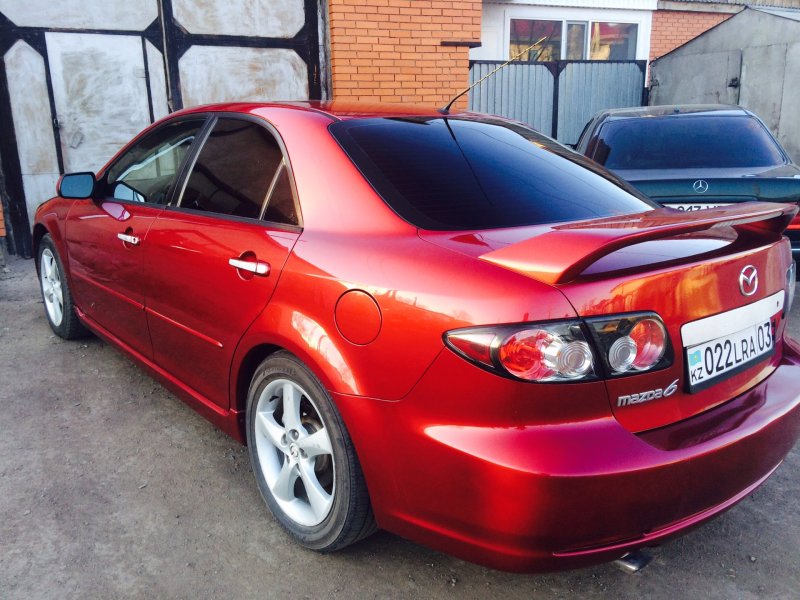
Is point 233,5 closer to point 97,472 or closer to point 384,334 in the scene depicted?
point 97,472

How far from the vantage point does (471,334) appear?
181 cm

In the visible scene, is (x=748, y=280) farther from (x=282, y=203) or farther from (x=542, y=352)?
(x=282, y=203)

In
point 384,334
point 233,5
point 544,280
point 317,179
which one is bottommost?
point 384,334

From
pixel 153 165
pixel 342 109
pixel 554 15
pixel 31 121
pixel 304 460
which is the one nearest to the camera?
pixel 304 460

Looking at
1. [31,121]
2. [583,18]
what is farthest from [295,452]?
[583,18]

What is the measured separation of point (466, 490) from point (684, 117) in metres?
5.32

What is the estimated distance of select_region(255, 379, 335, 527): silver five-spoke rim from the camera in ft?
7.82

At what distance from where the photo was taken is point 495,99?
37.2 ft

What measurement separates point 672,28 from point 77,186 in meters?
13.2

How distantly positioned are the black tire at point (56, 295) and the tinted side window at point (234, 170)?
6.11ft

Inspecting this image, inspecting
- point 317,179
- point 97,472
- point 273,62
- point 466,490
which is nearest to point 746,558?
point 466,490

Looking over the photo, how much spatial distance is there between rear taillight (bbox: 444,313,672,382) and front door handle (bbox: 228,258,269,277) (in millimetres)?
910

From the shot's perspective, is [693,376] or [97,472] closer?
[693,376]

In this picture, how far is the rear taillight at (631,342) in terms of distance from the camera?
5.87 feet
